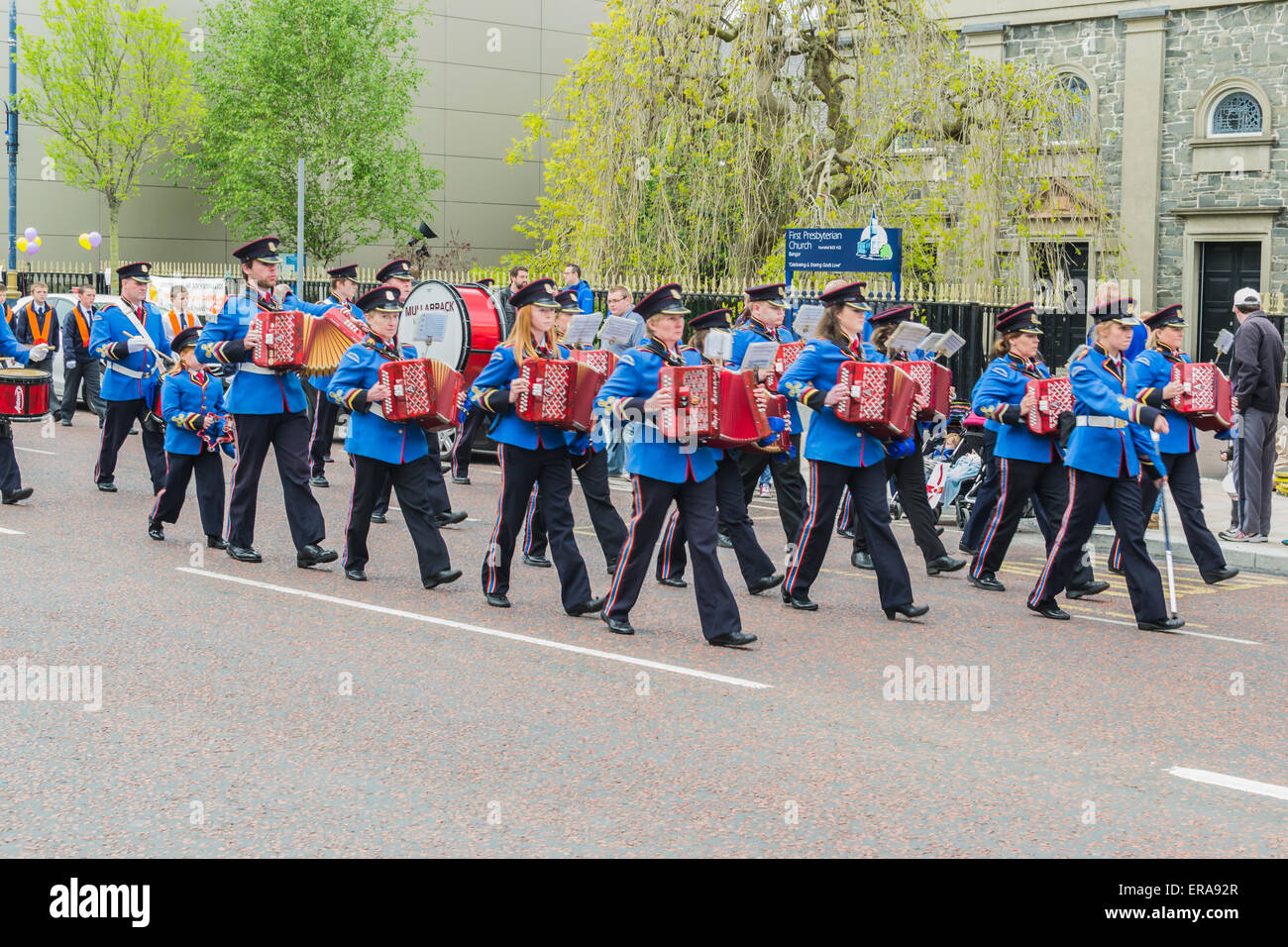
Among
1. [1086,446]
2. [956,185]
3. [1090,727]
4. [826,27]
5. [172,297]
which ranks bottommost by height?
[1090,727]

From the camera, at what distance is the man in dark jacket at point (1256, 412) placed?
42.4 ft

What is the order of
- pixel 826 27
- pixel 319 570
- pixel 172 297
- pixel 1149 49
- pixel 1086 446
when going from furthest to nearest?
1. pixel 1149 49
2. pixel 826 27
3. pixel 172 297
4. pixel 319 570
5. pixel 1086 446

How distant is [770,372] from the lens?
1123 cm

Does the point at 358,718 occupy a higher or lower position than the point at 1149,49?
lower

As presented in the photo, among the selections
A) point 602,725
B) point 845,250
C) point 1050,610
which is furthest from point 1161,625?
point 845,250

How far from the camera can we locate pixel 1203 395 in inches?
434

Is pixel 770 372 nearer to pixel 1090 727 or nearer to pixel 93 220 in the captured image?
pixel 1090 727

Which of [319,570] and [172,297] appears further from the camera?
[172,297]

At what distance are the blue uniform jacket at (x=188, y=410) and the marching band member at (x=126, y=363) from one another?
8.20ft

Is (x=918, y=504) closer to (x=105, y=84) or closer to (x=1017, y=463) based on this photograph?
(x=1017, y=463)

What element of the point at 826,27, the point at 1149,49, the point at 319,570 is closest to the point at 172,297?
the point at 826,27

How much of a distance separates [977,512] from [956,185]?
37.2 feet

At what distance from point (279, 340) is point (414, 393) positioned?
1.29m

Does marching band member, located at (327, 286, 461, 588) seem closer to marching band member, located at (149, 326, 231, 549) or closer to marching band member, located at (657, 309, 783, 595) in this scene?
marching band member, located at (657, 309, 783, 595)
